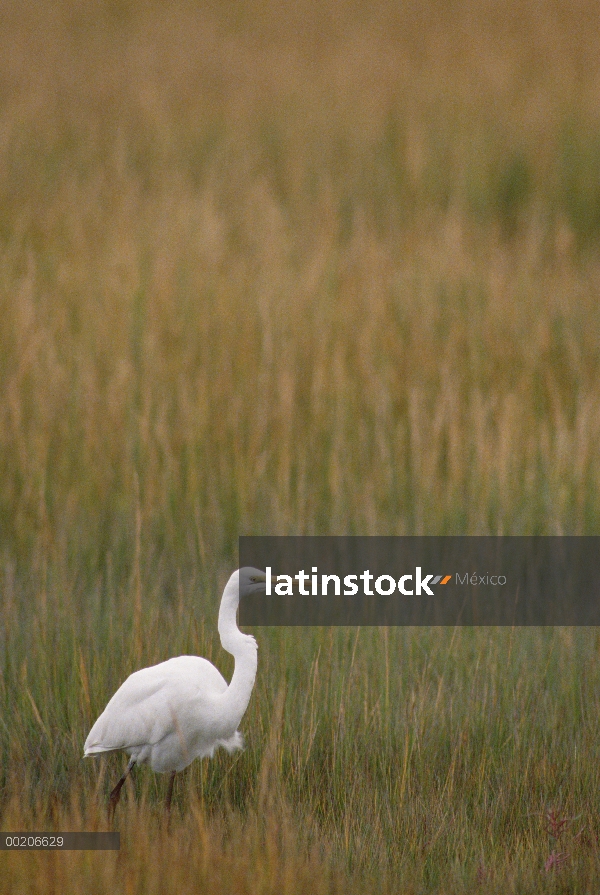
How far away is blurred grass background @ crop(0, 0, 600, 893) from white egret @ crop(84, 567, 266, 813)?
15cm

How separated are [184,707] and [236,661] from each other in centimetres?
14

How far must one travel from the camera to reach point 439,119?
6.68 meters

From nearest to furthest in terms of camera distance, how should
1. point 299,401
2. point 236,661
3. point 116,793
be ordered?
point 236,661 → point 116,793 → point 299,401

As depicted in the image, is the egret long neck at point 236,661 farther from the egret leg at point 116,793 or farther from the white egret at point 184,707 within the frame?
the egret leg at point 116,793

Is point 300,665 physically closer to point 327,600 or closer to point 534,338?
point 327,600

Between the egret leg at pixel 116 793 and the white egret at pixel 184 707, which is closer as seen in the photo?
the white egret at pixel 184 707

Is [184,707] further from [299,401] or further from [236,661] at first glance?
[299,401]

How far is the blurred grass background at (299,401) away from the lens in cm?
212

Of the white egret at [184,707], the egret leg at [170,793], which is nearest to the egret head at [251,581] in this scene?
the white egret at [184,707]

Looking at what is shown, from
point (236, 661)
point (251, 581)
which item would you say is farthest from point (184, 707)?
point (251, 581)

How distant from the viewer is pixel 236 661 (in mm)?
1923

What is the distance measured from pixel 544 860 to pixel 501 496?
5.61ft

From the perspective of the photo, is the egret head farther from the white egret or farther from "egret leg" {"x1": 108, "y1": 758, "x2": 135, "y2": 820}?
"egret leg" {"x1": 108, "y1": 758, "x2": 135, "y2": 820}

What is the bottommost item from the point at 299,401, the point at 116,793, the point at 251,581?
the point at 116,793
